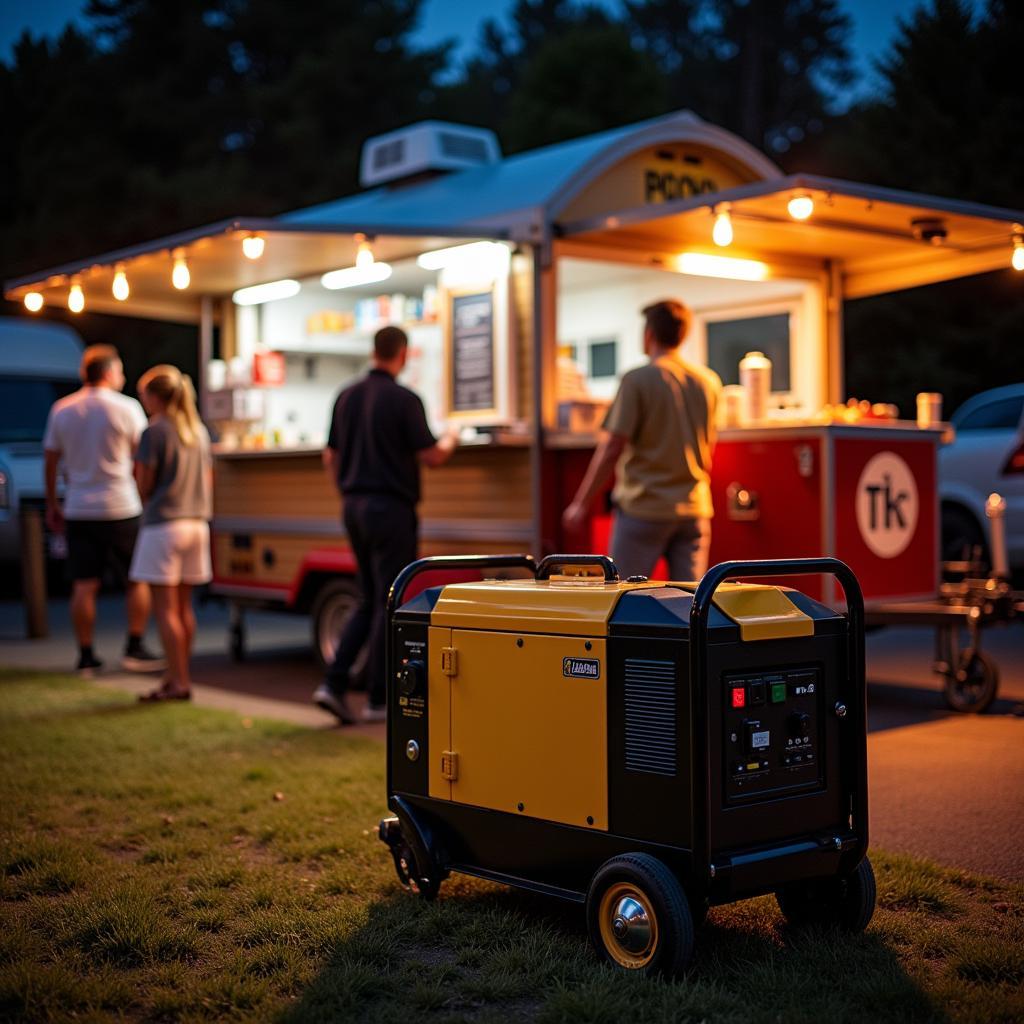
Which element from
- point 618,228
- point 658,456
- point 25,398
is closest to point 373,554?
point 658,456

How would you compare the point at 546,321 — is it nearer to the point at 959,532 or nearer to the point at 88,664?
the point at 88,664

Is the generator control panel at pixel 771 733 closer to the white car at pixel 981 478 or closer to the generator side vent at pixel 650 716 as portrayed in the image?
the generator side vent at pixel 650 716

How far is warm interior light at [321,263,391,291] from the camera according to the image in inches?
383

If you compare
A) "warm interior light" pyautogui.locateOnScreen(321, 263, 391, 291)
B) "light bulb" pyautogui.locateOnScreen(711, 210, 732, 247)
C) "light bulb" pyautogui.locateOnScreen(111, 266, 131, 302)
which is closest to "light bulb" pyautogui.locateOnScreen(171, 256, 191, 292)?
"light bulb" pyautogui.locateOnScreen(111, 266, 131, 302)

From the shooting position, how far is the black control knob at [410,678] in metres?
4.45

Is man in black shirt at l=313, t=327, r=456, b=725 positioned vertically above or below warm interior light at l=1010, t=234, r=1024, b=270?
below

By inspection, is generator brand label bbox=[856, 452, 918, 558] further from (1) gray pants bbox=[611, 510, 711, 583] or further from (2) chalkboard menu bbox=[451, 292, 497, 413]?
(2) chalkboard menu bbox=[451, 292, 497, 413]

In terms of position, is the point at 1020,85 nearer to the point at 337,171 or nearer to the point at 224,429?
the point at 337,171

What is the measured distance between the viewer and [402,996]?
3.59 metres

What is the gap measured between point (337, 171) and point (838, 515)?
25903 millimetres

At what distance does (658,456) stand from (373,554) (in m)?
1.71

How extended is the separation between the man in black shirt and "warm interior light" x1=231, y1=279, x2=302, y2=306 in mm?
3039

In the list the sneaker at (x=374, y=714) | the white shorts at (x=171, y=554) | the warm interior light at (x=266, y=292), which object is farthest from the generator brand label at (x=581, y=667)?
the warm interior light at (x=266, y=292)

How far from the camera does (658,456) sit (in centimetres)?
656
